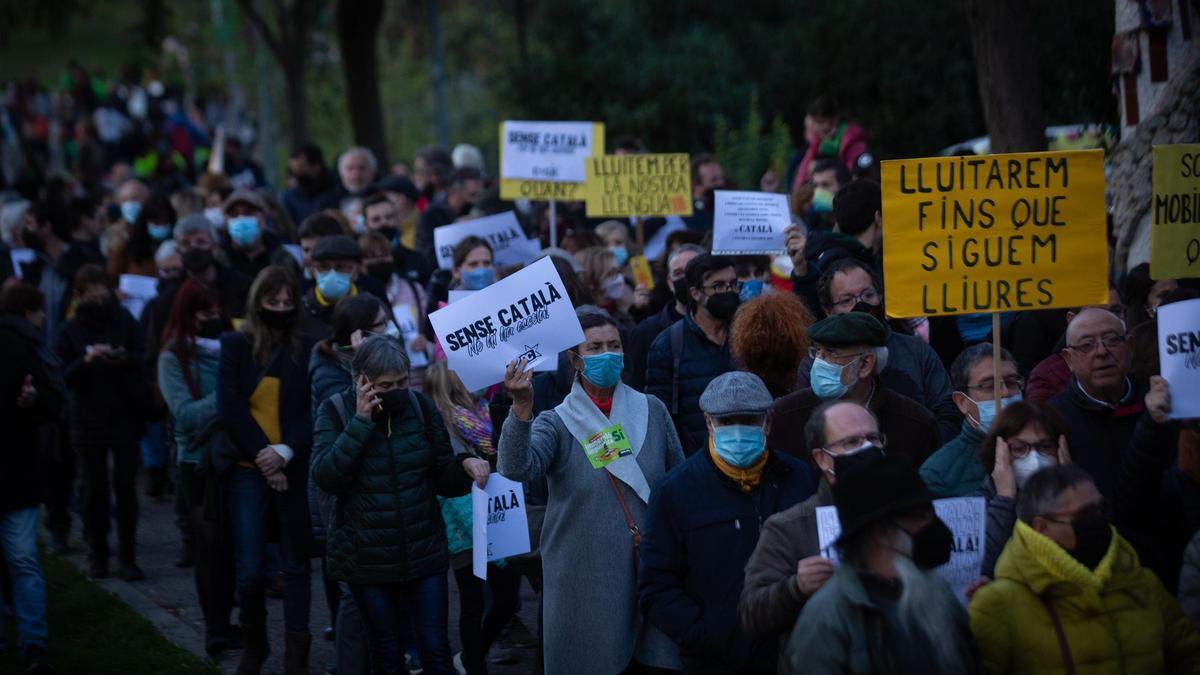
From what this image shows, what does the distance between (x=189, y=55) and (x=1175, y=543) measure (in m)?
44.3

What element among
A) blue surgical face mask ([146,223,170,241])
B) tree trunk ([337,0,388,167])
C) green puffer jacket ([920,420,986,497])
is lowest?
green puffer jacket ([920,420,986,497])

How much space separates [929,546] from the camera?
15.6 ft

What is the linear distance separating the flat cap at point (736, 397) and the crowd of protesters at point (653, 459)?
0.6 inches

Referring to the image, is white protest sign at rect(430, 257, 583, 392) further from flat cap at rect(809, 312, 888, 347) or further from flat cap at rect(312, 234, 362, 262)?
flat cap at rect(312, 234, 362, 262)

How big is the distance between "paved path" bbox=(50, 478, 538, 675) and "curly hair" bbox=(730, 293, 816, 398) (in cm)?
238

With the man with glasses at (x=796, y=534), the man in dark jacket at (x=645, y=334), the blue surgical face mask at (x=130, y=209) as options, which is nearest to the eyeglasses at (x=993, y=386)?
the man with glasses at (x=796, y=534)

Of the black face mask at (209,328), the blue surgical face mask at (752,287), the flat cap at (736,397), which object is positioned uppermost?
the blue surgical face mask at (752,287)

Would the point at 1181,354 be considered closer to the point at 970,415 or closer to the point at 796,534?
the point at 970,415

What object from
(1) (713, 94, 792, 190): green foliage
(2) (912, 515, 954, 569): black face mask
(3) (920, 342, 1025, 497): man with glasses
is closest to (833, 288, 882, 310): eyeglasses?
(3) (920, 342, 1025, 497): man with glasses

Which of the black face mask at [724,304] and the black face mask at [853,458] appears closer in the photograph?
the black face mask at [853,458]

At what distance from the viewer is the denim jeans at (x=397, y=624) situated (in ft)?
24.4

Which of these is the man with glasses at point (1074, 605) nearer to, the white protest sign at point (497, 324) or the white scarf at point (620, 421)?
the white scarf at point (620, 421)

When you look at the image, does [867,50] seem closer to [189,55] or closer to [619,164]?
[619,164]

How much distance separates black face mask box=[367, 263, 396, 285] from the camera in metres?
11.3
